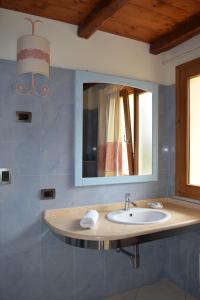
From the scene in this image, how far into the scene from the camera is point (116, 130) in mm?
2131

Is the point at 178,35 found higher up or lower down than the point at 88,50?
higher up

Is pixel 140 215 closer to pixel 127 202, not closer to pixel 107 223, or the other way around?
pixel 127 202

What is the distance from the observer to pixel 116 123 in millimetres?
2123

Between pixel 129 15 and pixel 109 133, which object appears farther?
pixel 109 133

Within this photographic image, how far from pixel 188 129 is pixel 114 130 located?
656 mm

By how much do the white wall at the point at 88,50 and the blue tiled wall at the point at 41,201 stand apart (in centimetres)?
12

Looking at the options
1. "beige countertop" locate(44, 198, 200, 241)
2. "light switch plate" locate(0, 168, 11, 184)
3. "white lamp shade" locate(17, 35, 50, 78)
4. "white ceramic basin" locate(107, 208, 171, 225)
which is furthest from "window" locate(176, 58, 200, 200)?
"light switch plate" locate(0, 168, 11, 184)

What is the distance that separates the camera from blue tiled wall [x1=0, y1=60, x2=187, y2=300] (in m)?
1.71

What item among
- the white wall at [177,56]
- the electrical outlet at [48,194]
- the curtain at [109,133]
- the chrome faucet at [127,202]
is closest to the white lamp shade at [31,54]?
the curtain at [109,133]

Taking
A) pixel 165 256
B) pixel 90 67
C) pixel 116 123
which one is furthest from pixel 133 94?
pixel 165 256

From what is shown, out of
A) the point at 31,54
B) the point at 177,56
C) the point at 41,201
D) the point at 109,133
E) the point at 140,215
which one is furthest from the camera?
the point at 177,56

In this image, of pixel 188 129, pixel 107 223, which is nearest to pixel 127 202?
pixel 107 223

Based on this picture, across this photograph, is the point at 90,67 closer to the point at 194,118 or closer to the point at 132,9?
the point at 132,9

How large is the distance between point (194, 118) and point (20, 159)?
1479 millimetres
